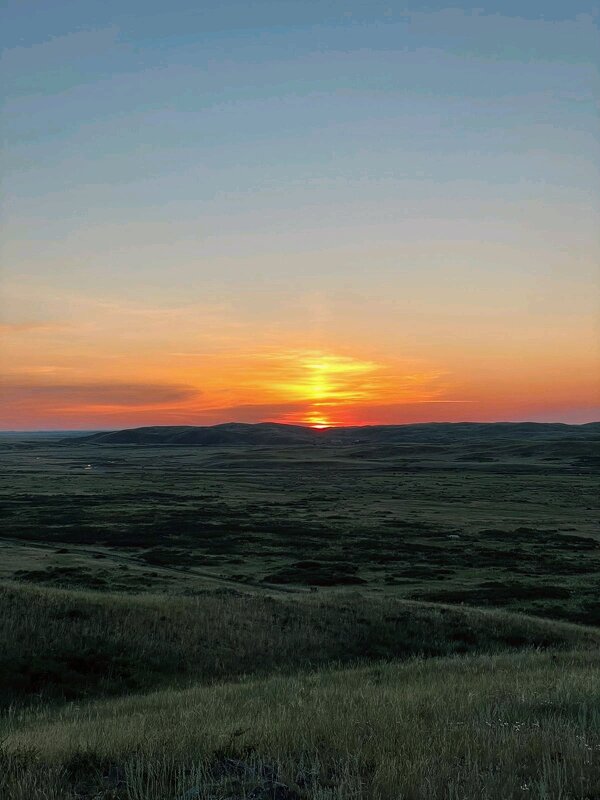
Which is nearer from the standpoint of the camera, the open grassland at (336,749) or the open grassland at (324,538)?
the open grassland at (336,749)

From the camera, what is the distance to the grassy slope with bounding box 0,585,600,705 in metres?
18.9

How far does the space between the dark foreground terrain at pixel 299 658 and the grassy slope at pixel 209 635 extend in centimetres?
10

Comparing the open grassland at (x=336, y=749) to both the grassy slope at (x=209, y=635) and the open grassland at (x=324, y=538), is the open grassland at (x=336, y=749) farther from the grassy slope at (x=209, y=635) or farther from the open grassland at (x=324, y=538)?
the open grassland at (x=324, y=538)

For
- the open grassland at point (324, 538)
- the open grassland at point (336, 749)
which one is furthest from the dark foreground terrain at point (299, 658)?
the open grassland at point (324, 538)

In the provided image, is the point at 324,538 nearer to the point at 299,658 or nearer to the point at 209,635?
the point at 209,635

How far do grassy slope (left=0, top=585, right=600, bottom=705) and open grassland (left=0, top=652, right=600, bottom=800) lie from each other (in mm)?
5841

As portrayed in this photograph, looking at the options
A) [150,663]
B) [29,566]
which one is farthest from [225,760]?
[29,566]

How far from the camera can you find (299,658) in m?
22.5

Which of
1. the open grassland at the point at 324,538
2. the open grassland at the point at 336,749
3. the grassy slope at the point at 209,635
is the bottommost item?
the open grassland at the point at 324,538

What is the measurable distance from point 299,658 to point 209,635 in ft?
11.9

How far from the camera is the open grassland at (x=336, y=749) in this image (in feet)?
21.1

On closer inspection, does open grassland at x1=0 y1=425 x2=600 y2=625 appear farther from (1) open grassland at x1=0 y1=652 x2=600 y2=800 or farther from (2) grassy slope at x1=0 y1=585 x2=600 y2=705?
(1) open grassland at x1=0 y1=652 x2=600 y2=800

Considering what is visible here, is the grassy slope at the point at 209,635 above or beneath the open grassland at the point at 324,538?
above

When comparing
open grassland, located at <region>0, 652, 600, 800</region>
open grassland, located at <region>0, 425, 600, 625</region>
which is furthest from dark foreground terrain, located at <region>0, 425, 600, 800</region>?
open grassland, located at <region>0, 425, 600, 625</region>
